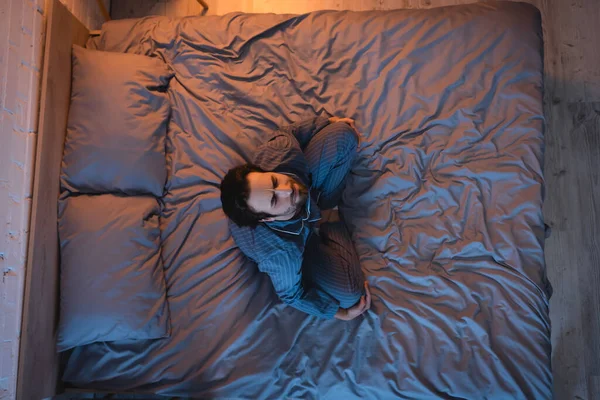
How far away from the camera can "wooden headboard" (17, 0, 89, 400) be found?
1.25 metres

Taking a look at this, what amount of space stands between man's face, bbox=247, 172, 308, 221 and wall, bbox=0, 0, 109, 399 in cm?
76

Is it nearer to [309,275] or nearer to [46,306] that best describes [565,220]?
[309,275]

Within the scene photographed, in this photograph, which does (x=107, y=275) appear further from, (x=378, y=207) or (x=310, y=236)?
(x=378, y=207)

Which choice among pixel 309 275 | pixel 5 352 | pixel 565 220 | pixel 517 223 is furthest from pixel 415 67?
pixel 5 352

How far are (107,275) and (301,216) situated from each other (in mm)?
704

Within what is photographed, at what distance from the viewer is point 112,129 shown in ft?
4.69

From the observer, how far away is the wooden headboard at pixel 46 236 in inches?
49.0

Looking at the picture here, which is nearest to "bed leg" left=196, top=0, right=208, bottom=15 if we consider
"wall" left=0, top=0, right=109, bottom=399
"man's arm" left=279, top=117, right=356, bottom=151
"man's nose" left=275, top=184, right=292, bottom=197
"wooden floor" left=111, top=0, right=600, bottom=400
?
"wooden floor" left=111, top=0, right=600, bottom=400

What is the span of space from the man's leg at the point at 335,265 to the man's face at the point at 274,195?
28 centimetres

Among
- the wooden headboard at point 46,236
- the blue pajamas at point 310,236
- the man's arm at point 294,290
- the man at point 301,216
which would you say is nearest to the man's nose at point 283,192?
the man at point 301,216

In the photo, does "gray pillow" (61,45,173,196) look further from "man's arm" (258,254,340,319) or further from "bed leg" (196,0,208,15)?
"bed leg" (196,0,208,15)

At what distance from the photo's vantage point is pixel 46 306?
1.31 meters

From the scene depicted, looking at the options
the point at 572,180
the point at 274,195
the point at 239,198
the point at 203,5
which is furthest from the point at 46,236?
the point at 572,180

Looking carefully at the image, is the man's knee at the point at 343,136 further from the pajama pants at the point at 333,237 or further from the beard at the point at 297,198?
the beard at the point at 297,198
